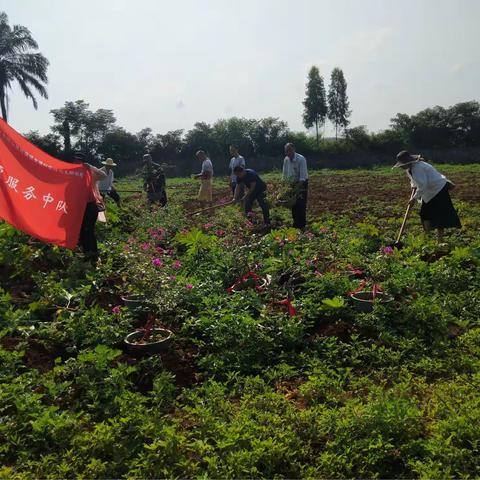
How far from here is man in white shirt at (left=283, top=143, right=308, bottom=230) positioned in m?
8.84

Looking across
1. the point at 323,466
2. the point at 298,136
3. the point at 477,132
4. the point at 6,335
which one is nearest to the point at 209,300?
the point at 6,335

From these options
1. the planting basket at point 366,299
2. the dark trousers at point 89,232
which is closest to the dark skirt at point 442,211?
the planting basket at point 366,299

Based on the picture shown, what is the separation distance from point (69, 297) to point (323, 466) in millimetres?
3198

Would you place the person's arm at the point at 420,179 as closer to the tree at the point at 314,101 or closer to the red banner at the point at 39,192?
the red banner at the point at 39,192

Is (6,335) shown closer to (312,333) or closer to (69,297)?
(69,297)

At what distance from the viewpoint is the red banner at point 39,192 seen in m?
5.74

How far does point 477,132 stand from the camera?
3862 cm

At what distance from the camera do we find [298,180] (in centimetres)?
890

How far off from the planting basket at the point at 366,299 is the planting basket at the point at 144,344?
1700 mm

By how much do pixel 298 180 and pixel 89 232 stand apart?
12.7 feet

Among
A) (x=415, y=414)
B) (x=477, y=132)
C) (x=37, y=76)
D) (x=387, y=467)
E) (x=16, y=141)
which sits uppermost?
(x=37, y=76)

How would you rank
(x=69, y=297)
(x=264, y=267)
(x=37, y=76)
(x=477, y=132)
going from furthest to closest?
(x=477, y=132), (x=37, y=76), (x=264, y=267), (x=69, y=297)

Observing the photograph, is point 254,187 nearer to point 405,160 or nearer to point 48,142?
point 405,160

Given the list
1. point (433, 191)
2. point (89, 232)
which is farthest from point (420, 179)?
point (89, 232)
